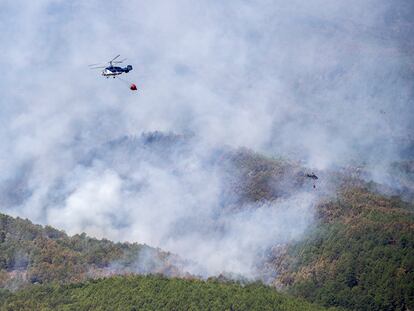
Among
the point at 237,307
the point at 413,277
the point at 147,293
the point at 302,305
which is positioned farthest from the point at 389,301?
the point at 147,293

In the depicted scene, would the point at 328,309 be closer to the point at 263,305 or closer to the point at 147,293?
the point at 263,305

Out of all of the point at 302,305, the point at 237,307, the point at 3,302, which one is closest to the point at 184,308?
the point at 237,307

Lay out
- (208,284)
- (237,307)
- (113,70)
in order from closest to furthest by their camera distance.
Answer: (113,70) < (237,307) < (208,284)

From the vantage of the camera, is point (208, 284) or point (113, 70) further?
point (208, 284)

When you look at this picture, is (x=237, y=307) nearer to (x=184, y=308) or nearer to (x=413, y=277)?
(x=184, y=308)

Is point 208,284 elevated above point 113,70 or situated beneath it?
situated beneath

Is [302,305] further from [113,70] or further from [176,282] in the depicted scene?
[113,70]

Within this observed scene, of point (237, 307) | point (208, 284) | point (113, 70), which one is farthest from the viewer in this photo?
point (208, 284)

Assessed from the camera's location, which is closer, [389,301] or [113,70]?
[113,70]

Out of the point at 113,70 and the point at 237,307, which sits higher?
the point at 113,70
